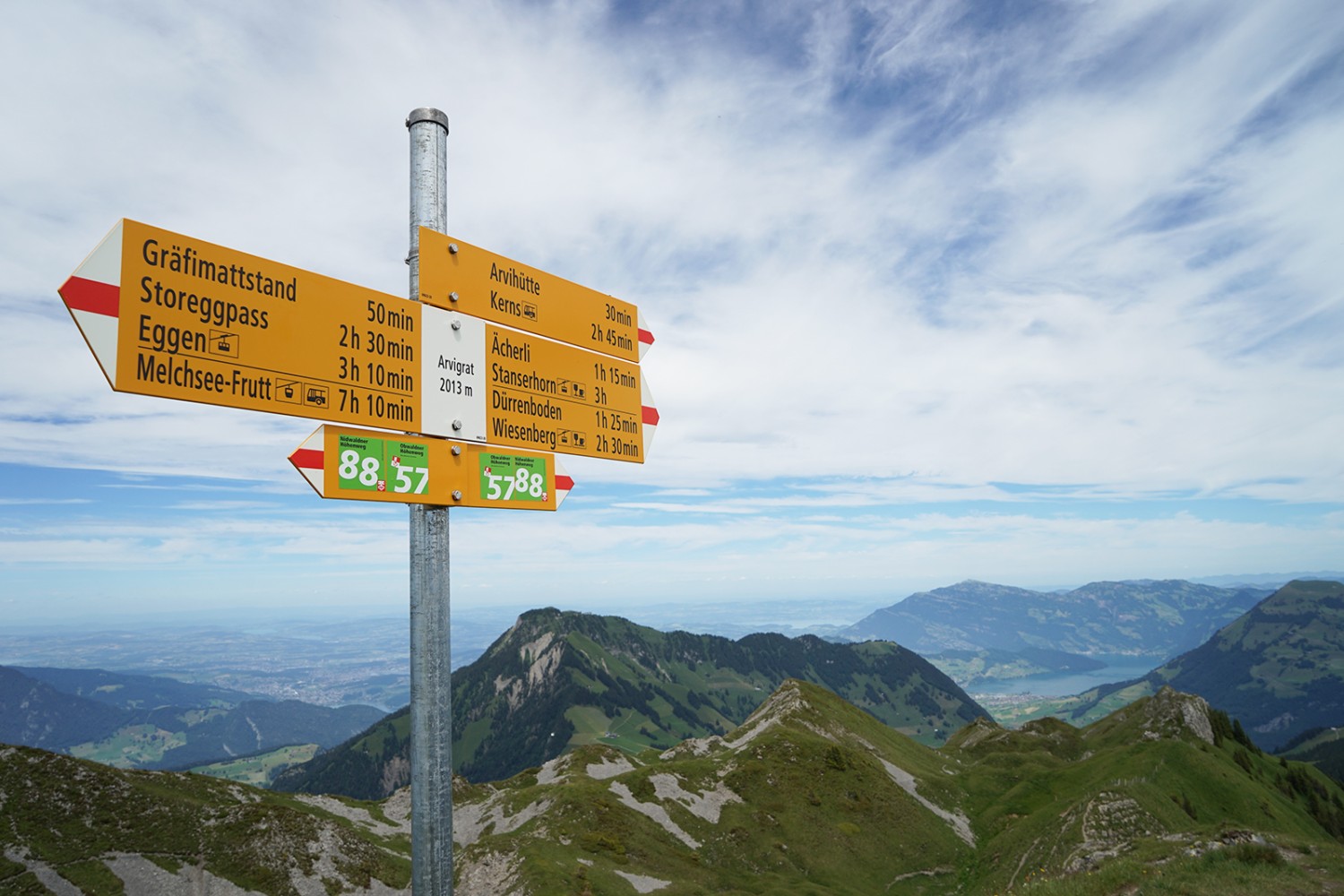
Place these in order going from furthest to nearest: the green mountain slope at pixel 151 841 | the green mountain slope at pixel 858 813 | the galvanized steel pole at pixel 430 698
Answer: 1. the green mountain slope at pixel 858 813
2. the green mountain slope at pixel 151 841
3. the galvanized steel pole at pixel 430 698

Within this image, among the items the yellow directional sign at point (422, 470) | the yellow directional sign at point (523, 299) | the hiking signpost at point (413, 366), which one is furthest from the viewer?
the yellow directional sign at point (523, 299)

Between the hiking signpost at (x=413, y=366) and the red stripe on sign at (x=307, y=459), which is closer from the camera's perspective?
the hiking signpost at (x=413, y=366)

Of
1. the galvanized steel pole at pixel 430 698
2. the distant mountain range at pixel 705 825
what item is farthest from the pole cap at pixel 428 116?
the distant mountain range at pixel 705 825

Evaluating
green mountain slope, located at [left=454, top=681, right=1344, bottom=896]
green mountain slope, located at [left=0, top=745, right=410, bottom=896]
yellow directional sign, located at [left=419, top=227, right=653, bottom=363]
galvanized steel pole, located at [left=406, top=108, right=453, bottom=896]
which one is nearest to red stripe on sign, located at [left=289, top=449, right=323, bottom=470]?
galvanized steel pole, located at [left=406, top=108, right=453, bottom=896]

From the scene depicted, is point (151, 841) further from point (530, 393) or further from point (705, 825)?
point (530, 393)

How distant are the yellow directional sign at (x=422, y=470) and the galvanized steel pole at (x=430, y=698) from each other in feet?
1.00

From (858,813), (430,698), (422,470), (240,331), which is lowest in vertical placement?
(858,813)

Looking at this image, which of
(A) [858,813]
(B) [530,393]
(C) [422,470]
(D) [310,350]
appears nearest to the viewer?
(D) [310,350]

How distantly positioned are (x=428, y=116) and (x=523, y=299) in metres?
2.47

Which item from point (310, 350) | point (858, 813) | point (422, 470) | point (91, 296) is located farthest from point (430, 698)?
point (858, 813)

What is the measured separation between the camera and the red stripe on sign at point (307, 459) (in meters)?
6.73

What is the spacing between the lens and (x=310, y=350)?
23.1 ft

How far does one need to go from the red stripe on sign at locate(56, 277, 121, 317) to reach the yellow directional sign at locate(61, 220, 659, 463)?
0.01m

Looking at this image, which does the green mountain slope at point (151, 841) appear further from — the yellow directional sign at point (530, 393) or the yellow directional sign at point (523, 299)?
the yellow directional sign at point (523, 299)
